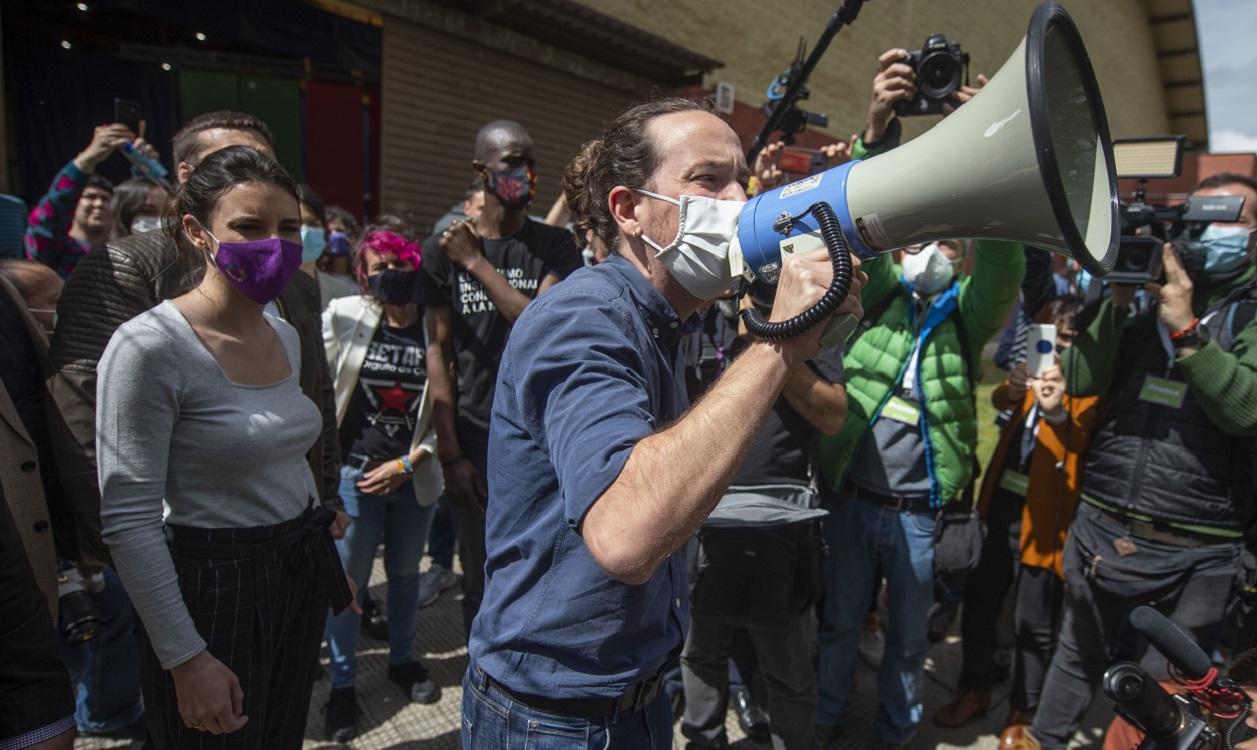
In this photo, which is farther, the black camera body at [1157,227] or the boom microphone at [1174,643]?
the black camera body at [1157,227]

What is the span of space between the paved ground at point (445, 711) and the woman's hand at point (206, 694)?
143 centimetres

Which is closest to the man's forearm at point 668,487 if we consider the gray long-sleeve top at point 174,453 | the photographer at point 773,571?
the gray long-sleeve top at point 174,453

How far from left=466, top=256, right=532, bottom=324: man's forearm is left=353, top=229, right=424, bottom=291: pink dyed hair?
0.59 metres

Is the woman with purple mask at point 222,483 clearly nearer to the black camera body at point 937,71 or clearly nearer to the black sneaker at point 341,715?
the black sneaker at point 341,715

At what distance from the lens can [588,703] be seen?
129 centimetres

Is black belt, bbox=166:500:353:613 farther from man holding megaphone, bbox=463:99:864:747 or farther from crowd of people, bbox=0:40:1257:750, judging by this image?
man holding megaphone, bbox=463:99:864:747

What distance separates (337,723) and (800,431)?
2.20m

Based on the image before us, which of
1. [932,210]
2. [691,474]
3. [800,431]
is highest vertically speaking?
[932,210]

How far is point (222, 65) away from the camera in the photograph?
21.8 feet

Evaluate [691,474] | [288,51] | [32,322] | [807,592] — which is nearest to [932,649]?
[807,592]

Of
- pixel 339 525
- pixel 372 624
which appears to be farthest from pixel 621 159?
pixel 372 624

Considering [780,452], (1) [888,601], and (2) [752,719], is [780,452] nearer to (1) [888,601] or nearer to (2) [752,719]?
(1) [888,601]

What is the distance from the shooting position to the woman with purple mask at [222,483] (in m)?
1.54

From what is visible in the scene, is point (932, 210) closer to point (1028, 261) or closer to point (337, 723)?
point (1028, 261)
